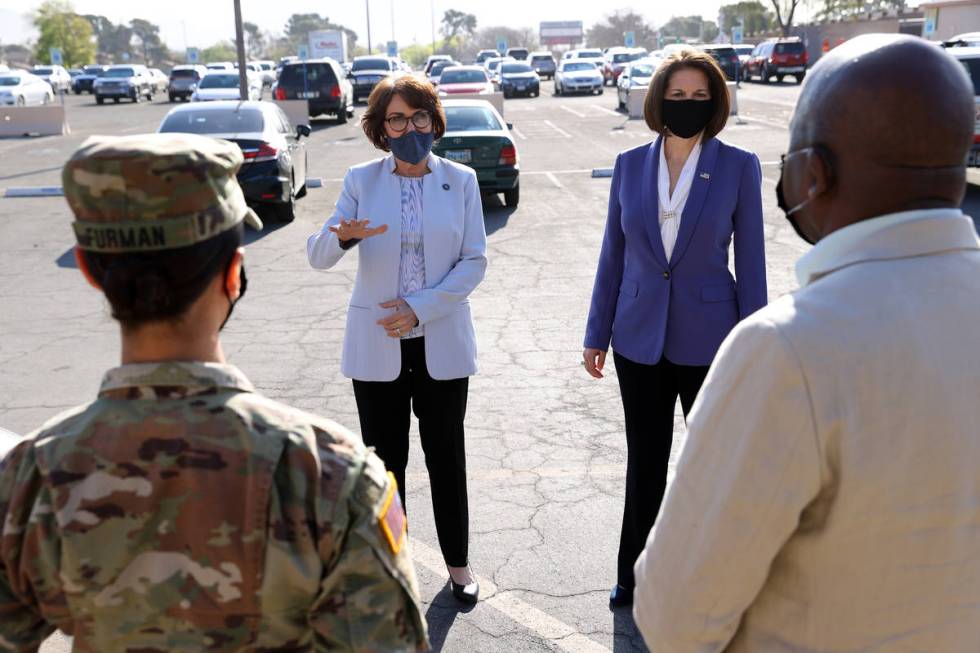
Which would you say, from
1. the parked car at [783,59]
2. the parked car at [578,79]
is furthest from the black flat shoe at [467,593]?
the parked car at [783,59]

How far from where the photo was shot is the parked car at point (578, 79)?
140 ft

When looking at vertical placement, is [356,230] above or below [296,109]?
above

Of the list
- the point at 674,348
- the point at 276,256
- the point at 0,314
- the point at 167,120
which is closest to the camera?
the point at 674,348

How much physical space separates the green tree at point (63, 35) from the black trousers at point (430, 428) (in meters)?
90.1

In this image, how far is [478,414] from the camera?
6059 millimetres

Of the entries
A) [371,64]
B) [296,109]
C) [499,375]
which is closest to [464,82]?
[296,109]

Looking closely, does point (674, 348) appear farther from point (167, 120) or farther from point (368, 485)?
point (167, 120)

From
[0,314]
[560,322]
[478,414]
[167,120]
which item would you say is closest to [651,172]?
[478,414]

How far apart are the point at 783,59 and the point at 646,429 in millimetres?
46271

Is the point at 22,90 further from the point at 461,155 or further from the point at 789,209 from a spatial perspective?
the point at 789,209

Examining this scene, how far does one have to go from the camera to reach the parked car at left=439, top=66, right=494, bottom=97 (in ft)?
96.6

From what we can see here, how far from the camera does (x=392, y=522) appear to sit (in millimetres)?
1588

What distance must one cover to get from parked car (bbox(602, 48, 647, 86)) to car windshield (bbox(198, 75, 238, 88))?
72.7 ft

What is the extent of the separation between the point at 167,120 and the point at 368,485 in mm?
12666
